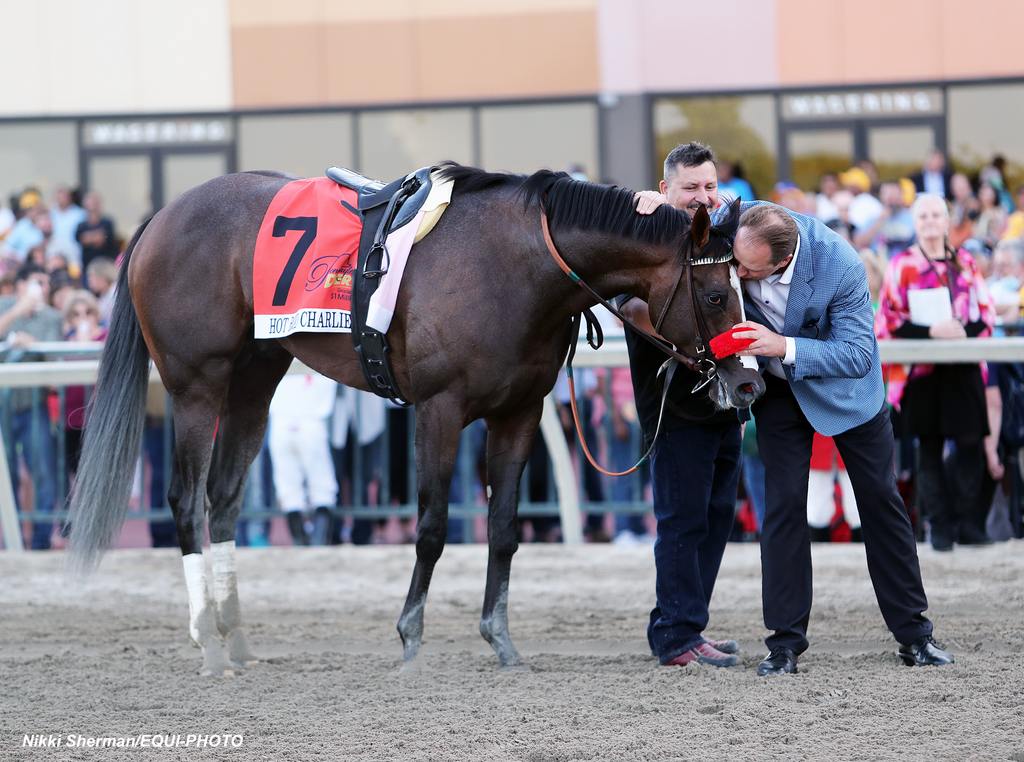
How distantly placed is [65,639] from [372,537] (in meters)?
2.88

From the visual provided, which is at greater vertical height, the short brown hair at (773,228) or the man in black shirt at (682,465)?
the short brown hair at (773,228)

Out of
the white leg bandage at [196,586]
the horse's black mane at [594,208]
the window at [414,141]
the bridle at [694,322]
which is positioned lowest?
the white leg bandage at [196,586]

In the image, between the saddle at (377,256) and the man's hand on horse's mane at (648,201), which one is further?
the saddle at (377,256)

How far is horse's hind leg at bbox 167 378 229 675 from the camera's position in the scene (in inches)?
213

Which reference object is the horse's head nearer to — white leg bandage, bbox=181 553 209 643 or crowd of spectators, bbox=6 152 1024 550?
white leg bandage, bbox=181 553 209 643

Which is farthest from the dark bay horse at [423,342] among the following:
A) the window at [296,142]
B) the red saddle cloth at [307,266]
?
the window at [296,142]

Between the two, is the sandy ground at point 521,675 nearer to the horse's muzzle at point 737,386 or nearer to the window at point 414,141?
the horse's muzzle at point 737,386

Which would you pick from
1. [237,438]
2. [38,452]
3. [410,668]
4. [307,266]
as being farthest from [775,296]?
[38,452]

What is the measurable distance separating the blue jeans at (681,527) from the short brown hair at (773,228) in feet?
2.65

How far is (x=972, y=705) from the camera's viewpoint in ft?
14.4

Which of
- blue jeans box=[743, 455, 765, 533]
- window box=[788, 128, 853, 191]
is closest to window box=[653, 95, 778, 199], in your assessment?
window box=[788, 128, 853, 191]

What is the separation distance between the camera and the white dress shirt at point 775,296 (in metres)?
4.88

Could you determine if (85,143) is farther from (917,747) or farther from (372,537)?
(917,747)

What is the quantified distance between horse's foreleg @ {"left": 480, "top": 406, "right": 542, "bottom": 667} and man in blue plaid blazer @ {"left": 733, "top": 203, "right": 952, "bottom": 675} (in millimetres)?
904
